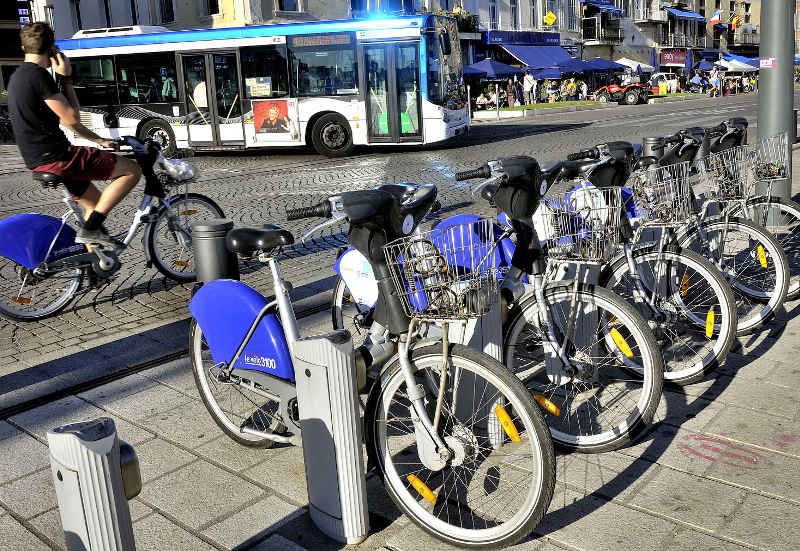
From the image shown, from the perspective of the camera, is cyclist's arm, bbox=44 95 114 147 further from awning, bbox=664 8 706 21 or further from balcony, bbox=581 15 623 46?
awning, bbox=664 8 706 21

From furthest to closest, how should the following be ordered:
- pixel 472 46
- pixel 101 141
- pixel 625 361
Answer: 1. pixel 472 46
2. pixel 101 141
3. pixel 625 361

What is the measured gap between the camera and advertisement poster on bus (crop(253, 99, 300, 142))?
18000 mm

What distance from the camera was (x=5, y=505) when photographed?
10.6 ft

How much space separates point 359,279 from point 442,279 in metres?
1.10

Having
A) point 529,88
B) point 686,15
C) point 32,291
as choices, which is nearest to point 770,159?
point 32,291

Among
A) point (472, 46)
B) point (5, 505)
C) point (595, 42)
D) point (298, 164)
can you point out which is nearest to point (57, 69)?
point (5, 505)

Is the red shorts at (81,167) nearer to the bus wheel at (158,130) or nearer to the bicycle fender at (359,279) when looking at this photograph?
the bicycle fender at (359,279)

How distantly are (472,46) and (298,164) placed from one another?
85.5ft

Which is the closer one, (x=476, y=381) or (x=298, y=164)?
(x=476, y=381)

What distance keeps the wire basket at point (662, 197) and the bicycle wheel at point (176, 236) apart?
11.9 feet

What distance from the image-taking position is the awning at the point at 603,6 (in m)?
51.7

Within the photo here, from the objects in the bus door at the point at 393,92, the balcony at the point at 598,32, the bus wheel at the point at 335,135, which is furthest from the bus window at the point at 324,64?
the balcony at the point at 598,32

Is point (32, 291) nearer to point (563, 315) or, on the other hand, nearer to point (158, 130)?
point (563, 315)

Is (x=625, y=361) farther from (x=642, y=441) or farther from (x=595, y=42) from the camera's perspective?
(x=595, y=42)
